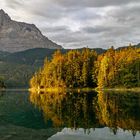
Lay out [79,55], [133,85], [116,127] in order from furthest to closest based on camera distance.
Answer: [79,55] → [133,85] → [116,127]

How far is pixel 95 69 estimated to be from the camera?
543 ft

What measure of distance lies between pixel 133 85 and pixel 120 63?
45.7ft

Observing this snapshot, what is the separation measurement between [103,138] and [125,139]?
7.17ft

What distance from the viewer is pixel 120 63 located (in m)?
156

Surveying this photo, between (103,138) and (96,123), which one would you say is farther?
(96,123)

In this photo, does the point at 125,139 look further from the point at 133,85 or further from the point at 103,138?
the point at 133,85

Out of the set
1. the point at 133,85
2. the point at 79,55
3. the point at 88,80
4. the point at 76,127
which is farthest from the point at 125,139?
the point at 79,55

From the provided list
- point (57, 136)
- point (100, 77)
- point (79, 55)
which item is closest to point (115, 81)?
point (100, 77)

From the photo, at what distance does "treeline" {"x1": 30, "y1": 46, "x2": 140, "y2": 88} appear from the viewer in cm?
14962

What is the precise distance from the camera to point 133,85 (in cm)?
14612

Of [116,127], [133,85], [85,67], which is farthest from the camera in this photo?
[85,67]

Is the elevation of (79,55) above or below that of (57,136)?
above

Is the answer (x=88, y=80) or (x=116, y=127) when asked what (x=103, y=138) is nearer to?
(x=116, y=127)

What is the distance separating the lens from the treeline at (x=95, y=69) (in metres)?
150
